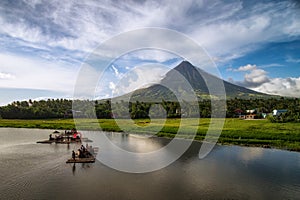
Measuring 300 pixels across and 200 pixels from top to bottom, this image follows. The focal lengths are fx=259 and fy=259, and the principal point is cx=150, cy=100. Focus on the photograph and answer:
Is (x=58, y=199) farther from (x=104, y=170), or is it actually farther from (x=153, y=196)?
(x=104, y=170)

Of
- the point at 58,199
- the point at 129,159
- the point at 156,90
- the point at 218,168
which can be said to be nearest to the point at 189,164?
the point at 218,168

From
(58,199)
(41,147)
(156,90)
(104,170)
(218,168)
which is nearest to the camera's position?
(58,199)

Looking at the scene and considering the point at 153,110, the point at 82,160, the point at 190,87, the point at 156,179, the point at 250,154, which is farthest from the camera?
the point at 190,87

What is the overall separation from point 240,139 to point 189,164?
1438 centimetres

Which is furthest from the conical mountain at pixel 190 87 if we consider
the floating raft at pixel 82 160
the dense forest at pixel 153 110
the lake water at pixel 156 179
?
the floating raft at pixel 82 160

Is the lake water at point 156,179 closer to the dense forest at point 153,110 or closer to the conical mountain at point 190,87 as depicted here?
the dense forest at point 153,110

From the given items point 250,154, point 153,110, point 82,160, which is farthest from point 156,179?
point 153,110

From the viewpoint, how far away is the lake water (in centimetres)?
1276

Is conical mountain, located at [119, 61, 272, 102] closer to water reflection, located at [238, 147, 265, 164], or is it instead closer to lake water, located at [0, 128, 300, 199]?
water reflection, located at [238, 147, 265, 164]

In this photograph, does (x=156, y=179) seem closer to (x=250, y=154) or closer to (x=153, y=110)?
(x=250, y=154)

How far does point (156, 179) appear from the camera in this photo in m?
15.3

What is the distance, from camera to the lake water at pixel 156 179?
1276 centimetres

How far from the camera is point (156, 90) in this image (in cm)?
12456

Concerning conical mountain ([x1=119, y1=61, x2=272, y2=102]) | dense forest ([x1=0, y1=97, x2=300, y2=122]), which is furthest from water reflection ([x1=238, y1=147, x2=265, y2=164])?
conical mountain ([x1=119, y1=61, x2=272, y2=102])
